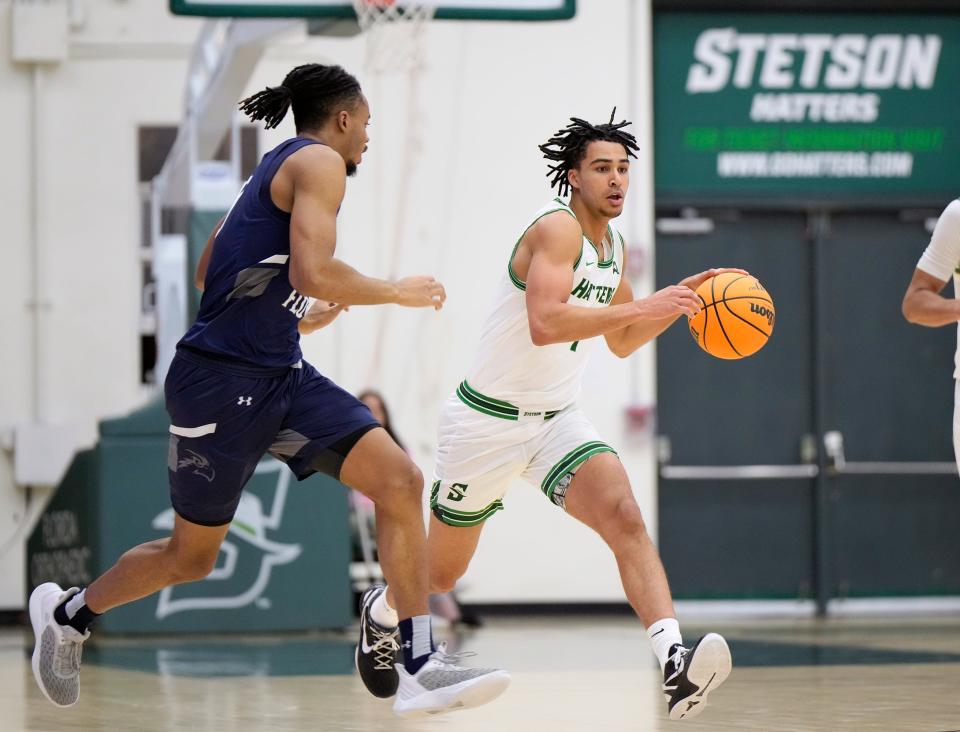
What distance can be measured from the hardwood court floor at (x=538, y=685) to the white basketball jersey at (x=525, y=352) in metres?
1.15

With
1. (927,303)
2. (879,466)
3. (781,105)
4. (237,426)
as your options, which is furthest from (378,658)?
(781,105)

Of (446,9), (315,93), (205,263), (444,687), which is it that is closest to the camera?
(444,687)

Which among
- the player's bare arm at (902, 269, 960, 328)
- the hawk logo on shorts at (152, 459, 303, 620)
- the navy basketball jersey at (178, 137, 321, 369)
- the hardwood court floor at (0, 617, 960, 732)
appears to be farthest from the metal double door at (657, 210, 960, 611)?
the navy basketball jersey at (178, 137, 321, 369)

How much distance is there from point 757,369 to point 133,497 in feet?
17.9

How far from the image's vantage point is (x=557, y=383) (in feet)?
18.3

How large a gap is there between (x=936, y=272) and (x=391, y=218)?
6.87 meters

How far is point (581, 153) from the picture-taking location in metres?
5.46

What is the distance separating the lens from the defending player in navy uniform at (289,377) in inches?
186

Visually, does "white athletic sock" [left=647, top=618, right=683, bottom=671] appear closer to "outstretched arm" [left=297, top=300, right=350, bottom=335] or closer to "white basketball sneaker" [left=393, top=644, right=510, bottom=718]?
"white basketball sneaker" [left=393, top=644, right=510, bottom=718]

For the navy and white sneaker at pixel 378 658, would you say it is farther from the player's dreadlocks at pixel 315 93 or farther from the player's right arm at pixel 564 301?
the player's dreadlocks at pixel 315 93

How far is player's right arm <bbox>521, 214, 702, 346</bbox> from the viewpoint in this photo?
5016mm

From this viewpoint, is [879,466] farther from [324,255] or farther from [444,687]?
[324,255]

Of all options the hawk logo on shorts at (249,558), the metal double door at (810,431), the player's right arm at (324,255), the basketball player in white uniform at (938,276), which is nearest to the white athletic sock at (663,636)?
the player's right arm at (324,255)

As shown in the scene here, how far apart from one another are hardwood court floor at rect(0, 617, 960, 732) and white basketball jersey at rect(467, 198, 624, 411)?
115 centimetres
